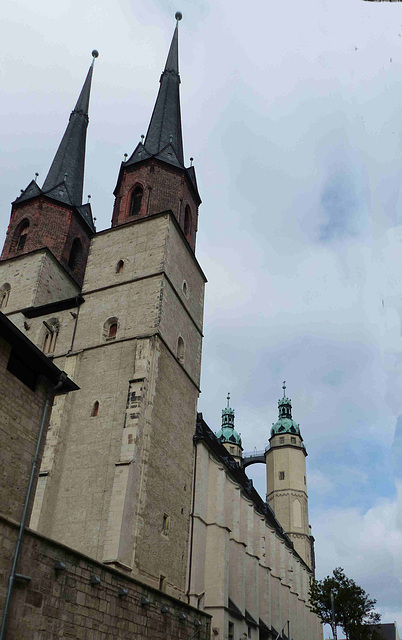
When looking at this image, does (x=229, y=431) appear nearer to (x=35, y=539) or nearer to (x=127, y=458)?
(x=127, y=458)

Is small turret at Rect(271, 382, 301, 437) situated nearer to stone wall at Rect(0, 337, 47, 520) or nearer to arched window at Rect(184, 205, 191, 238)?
arched window at Rect(184, 205, 191, 238)

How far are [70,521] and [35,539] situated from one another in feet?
30.6

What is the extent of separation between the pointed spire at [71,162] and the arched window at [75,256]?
7.03ft

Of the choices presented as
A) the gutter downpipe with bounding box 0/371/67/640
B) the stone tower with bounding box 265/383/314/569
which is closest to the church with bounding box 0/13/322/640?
the gutter downpipe with bounding box 0/371/67/640

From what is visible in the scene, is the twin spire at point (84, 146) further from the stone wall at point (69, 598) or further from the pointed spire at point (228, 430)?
the pointed spire at point (228, 430)

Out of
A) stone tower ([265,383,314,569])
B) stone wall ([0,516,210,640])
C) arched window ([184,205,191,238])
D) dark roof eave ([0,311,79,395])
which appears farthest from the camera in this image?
stone tower ([265,383,314,569])

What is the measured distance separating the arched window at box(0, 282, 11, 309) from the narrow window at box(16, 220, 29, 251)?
8.12 ft

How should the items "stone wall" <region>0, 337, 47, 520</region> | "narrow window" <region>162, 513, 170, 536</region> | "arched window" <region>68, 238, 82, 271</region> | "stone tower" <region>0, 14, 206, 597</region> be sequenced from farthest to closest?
"arched window" <region>68, 238, 82, 271</region>, "narrow window" <region>162, 513, 170, 536</region>, "stone tower" <region>0, 14, 206, 597</region>, "stone wall" <region>0, 337, 47, 520</region>

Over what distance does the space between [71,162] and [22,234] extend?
6558 millimetres

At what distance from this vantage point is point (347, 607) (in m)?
28.2

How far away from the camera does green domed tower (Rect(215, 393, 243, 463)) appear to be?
65750 mm

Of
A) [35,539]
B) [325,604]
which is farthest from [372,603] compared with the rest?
[35,539]

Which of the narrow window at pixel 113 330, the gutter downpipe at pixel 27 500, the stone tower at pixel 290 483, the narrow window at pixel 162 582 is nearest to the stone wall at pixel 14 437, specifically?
the gutter downpipe at pixel 27 500

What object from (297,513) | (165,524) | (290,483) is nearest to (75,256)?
(165,524)
